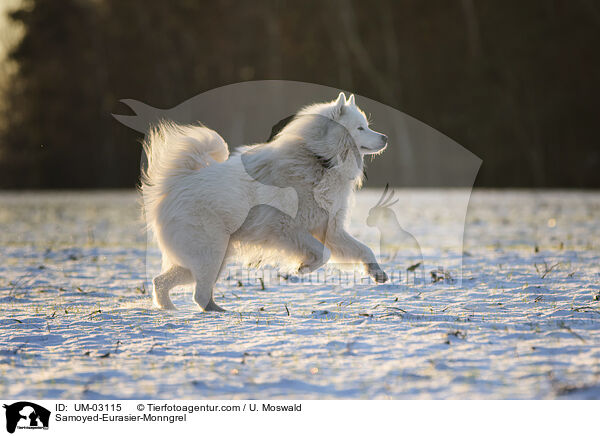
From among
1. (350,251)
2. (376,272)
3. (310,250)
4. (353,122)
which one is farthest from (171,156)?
(376,272)

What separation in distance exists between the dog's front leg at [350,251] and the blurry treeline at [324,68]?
2882 cm

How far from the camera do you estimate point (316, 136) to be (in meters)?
6.72

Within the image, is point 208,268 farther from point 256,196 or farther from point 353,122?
point 353,122

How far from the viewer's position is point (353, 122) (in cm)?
683

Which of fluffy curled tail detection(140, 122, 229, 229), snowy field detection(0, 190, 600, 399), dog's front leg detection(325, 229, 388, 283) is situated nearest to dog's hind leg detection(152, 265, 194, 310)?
snowy field detection(0, 190, 600, 399)

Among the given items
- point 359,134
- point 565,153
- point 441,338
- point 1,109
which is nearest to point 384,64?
point 565,153

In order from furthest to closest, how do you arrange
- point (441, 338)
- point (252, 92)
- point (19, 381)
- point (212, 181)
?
point (252, 92), point (212, 181), point (441, 338), point (19, 381)

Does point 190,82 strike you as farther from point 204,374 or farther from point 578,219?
point 204,374

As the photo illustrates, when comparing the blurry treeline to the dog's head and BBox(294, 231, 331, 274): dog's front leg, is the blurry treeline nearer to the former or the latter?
the dog's head

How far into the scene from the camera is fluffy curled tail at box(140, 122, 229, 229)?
20.9 feet

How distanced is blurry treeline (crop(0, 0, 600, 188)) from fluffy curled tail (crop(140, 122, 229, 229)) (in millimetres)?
29346
